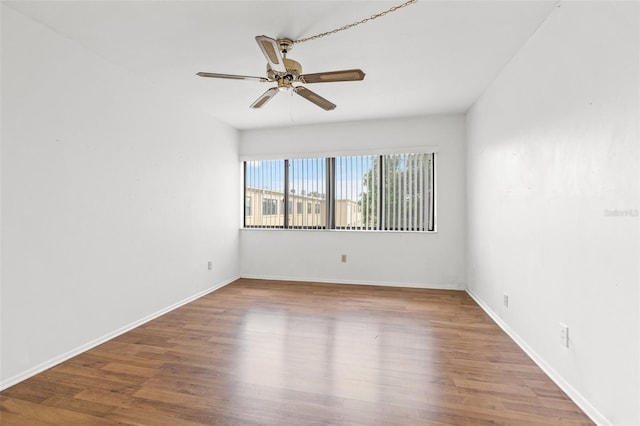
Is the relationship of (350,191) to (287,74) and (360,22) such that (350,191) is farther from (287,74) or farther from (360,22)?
(360,22)

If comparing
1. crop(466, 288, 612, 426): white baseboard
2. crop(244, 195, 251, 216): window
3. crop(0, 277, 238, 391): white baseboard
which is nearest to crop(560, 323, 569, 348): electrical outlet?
crop(466, 288, 612, 426): white baseboard

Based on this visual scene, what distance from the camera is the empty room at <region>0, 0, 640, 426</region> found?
165cm

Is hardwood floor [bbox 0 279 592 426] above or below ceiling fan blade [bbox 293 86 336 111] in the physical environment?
below

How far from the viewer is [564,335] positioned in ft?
6.25

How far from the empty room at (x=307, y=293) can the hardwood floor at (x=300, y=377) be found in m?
0.02

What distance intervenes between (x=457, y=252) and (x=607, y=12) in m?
→ 3.22

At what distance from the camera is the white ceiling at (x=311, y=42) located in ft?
6.61

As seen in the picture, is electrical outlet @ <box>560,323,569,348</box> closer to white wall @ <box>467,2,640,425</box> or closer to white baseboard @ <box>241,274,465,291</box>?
white wall @ <box>467,2,640,425</box>

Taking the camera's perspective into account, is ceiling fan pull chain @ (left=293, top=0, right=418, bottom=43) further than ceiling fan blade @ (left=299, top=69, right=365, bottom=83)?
No

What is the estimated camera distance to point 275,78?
236cm

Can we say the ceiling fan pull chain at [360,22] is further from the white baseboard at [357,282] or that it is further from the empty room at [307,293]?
the white baseboard at [357,282]

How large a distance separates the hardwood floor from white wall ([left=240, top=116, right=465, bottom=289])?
1.18 meters

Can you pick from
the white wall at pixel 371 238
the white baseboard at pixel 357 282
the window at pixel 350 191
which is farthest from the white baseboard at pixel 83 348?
the window at pixel 350 191

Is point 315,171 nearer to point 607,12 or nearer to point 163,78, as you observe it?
point 163,78
